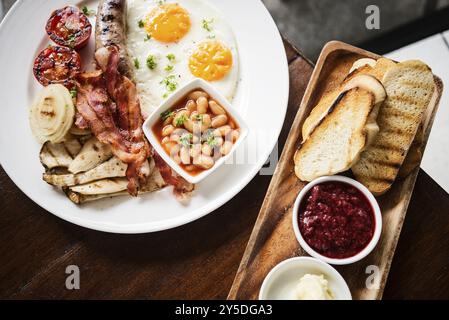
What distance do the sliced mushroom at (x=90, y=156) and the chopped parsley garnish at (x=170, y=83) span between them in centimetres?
47

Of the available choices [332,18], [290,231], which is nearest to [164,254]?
[290,231]

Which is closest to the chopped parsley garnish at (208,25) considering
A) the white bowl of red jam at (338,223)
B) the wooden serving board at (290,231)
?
the wooden serving board at (290,231)

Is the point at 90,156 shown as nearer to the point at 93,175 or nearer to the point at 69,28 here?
the point at 93,175

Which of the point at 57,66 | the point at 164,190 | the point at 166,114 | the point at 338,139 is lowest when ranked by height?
the point at 164,190

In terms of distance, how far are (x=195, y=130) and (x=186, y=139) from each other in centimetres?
7

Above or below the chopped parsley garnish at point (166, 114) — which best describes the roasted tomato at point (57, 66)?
above

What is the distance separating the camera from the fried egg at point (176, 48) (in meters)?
2.68

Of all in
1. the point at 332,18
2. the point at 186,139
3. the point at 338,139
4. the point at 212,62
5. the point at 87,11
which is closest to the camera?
the point at 338,139

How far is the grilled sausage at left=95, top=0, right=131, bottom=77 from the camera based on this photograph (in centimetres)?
258

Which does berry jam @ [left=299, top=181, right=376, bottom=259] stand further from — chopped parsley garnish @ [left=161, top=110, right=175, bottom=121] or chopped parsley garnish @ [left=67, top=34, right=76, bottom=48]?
chopped parsley garnish @ [left=67, top=34, right=76, bottom=48]

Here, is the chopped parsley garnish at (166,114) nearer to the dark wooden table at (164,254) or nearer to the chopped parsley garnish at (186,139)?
the chopped parsley garnish at (186,139)

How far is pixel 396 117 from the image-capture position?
7.68 ft

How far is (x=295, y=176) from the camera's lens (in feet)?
7.98

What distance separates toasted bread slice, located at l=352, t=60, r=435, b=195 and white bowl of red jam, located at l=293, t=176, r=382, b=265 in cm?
14
